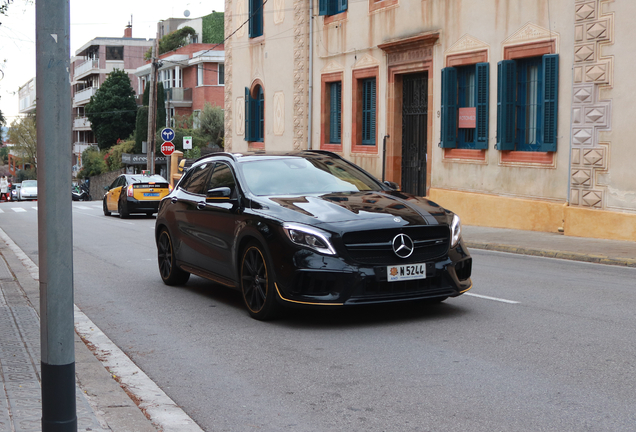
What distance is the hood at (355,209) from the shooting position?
7.37 m

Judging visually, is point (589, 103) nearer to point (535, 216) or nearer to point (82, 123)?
point (535, 216)

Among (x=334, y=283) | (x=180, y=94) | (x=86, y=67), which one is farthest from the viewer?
(x=86, y=67)

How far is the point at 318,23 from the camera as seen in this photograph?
87.9ft

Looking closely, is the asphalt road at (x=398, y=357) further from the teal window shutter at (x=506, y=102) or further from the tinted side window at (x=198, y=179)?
the teal window shutter at (x=506, y=102)

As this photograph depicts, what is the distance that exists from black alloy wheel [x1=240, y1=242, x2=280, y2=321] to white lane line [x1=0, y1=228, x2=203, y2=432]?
55.0 inches

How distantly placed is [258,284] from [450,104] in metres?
13.7

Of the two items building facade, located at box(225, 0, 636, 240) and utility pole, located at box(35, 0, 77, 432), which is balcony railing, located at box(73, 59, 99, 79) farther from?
utility pole, located at box(35, 0, 77, 432)

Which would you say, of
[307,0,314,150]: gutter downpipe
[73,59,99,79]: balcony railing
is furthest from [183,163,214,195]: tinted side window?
[73,59,99,79]: balcony railing

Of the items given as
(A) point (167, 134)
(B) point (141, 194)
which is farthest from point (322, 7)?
(A) point (167, 134)

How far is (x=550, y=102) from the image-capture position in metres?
17.1

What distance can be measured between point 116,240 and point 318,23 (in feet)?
40.0

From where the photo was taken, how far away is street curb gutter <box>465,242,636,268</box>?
1255 cm

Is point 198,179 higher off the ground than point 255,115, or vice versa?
point 255,115

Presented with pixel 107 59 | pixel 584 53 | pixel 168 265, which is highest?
pixel 107 59
